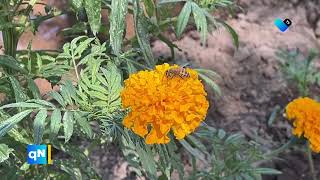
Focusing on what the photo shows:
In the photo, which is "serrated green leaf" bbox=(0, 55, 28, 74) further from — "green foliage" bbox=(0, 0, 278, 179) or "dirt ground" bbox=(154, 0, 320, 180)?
"dirt ground" bbox=(154, 0, 320, 180)

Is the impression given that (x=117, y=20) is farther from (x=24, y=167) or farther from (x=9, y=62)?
(x=24, y=167)

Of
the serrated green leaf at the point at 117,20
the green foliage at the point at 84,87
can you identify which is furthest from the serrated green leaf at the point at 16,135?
the serrated green leaf at the point at 117,20

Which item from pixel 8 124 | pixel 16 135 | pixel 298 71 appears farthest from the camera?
pixel 298 71

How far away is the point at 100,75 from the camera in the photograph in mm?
1362

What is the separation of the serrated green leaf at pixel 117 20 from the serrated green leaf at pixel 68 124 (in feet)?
0.65

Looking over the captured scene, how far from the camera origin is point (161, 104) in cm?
119

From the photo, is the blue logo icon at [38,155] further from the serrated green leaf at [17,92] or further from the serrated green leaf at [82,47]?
the serrated green leaf at [82,47]

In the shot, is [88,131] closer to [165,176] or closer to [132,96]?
[132,96]

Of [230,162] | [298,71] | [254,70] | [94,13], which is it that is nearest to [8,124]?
[94,13]

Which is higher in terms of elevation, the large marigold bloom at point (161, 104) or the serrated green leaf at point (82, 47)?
the serrated green leaf at point (82, 47)

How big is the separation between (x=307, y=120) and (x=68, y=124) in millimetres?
870

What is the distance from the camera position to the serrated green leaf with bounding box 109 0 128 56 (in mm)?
1290

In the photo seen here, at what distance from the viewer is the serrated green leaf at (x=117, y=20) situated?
50.8 inches

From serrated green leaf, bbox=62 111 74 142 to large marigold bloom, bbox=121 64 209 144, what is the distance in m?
0.11
